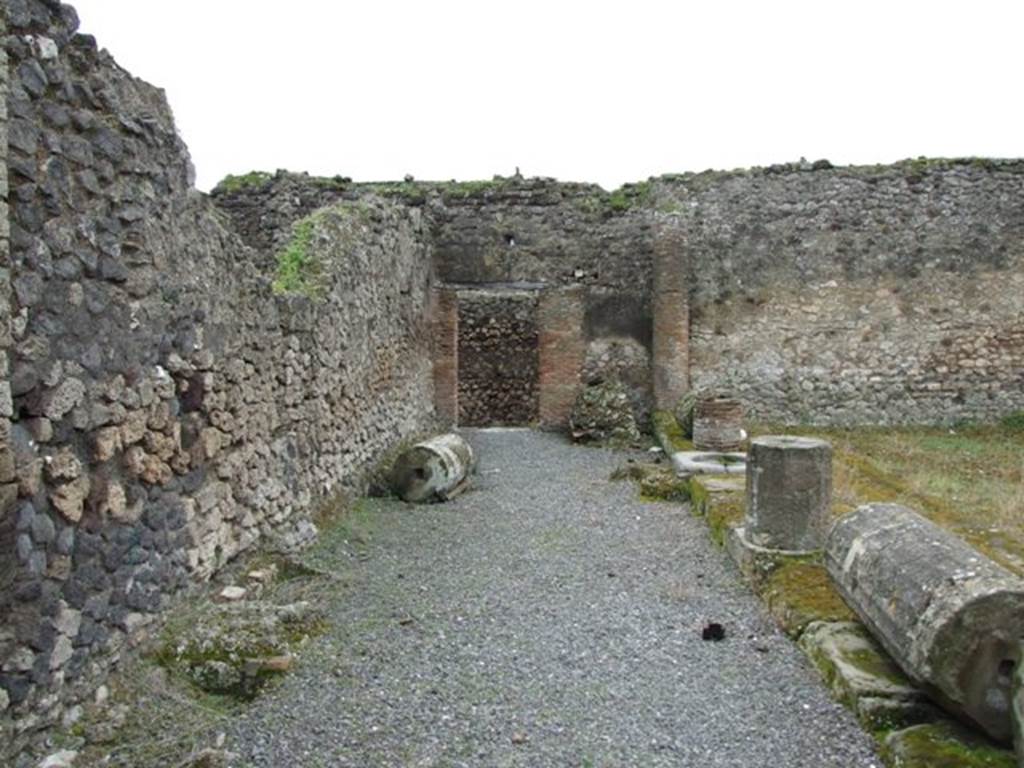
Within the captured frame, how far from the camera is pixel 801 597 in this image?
529 cm

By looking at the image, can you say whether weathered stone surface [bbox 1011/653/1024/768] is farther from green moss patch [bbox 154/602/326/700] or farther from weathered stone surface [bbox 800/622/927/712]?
green moss patch [bbox 154/602/326/700]

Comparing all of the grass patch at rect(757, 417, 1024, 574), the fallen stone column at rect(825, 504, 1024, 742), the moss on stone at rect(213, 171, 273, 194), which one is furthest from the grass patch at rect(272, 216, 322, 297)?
the moss on stone at rect(213, 171, 273, 194)

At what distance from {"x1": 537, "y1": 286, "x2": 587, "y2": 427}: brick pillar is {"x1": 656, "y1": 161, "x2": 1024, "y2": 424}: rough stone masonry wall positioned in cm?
184

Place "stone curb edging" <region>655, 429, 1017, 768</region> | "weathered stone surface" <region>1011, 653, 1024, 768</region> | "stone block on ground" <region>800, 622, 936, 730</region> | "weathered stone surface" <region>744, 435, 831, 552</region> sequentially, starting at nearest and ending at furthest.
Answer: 1. "weathered stone surface" <region>1011, 653, 1024, 768</region>
2. "stone curb edging" <region>655, 429, 1017, 768</region>
3. "stone block on ground" <region>800, 622, 936, 730</region>
4. "weathered stone surface" <region>744, 435, 831, 552</region>

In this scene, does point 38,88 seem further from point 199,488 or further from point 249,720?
point 249,720

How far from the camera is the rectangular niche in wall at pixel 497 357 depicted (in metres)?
18.5

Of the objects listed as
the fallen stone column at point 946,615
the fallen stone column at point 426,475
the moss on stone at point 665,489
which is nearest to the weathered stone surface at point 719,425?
the moss on stone at point 665,489

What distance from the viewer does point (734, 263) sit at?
1403cm

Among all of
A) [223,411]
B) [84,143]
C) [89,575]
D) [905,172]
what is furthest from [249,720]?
[905,172]

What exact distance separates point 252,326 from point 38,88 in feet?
A: 8.99

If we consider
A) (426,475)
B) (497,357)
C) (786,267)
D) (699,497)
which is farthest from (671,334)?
(426,475)

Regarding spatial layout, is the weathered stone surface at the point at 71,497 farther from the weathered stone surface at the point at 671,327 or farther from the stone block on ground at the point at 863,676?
the weathered stone surface at the point at 671,327

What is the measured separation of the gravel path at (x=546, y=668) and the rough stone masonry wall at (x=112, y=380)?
2.77ft

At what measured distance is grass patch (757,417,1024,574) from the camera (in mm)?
6473
